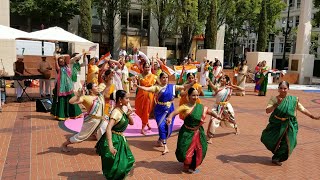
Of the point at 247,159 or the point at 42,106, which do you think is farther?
the point at 42,106

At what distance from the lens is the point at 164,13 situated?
30.8m

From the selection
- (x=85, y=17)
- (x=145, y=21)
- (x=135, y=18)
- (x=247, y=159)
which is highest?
(x=135, y=18)

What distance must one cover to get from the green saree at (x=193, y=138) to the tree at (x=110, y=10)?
27.8 meters

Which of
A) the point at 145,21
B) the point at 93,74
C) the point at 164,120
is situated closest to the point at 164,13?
the point at 145,21

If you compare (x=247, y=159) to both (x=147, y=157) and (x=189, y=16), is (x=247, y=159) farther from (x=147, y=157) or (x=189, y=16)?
(x=189, y=16)

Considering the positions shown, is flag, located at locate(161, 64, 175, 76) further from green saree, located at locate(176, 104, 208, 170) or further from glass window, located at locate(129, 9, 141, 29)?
glass window, located at locate(129, 9, 141, 29)

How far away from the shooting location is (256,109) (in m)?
12.8

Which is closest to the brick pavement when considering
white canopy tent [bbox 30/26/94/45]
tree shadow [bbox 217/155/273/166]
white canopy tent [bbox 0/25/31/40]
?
tree shadow [bbox 217/155/273/166]

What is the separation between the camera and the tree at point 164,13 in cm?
3048

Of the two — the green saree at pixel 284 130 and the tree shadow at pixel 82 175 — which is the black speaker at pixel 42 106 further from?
the green saree at pixel 284 130

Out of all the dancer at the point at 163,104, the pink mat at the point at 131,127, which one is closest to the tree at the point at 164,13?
the pink mat at the point at 131,127

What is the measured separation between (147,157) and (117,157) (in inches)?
76.0

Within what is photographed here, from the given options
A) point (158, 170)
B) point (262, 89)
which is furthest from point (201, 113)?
point (262, 89)

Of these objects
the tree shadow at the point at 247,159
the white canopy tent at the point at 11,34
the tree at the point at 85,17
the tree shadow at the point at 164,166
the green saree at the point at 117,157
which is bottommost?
the tree shadow at the point at 247,159
